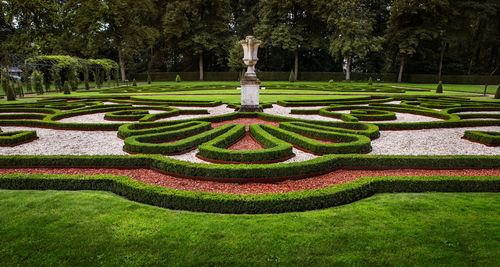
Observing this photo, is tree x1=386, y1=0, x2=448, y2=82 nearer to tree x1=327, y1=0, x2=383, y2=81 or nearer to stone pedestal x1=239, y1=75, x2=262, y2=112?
Answer: tree x1=327, y1=0, x2=383, y2=81

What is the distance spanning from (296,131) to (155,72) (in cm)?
5245

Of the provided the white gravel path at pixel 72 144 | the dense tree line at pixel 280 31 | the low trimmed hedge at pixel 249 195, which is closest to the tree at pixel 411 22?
the dense tree line at pixel 280 31

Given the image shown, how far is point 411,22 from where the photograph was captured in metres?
45.0

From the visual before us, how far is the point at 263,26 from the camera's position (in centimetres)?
4809

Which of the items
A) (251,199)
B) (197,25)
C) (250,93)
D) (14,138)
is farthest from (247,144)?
(197,25)

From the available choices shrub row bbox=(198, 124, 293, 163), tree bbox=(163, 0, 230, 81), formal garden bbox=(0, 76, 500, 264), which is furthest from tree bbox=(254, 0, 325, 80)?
shrub row bbox=(198, 124, 293, 163)

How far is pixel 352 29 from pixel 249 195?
43.7 metres

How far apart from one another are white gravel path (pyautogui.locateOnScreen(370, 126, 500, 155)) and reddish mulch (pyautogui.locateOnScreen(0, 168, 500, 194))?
1359 millimetres

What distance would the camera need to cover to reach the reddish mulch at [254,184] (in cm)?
562

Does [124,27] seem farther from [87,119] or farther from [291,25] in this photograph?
[87,119]

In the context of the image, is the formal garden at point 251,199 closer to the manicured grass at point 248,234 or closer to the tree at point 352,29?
the manicured grass at point 248,234

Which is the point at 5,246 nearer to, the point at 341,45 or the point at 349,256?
the point at 349,256

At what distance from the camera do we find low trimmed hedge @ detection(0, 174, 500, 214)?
4.65m

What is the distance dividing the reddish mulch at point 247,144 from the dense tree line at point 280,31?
1479 inches
